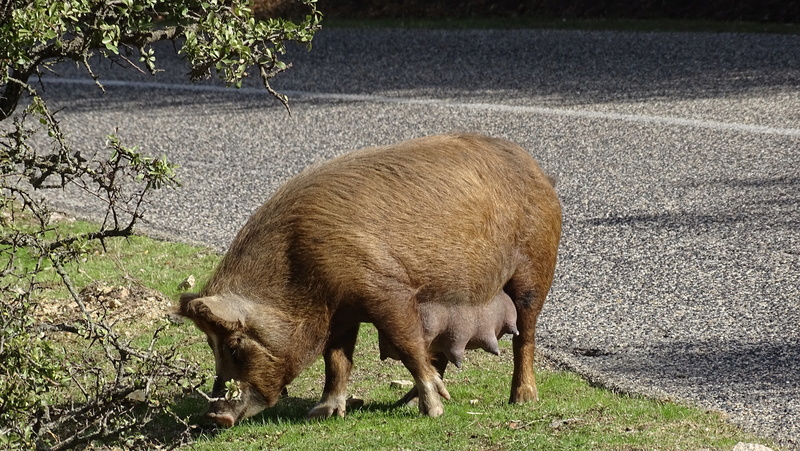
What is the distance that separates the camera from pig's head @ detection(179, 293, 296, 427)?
16.2ft

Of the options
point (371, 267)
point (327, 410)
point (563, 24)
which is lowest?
point (327, 410)

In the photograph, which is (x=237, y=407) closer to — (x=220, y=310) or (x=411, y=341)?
(x=220, y=310)

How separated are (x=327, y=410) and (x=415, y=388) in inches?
17.4

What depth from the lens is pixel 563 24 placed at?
1872 cm

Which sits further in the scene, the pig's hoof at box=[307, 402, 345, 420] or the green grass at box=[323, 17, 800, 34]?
the green grass at box=[323, 17, 800, 34]

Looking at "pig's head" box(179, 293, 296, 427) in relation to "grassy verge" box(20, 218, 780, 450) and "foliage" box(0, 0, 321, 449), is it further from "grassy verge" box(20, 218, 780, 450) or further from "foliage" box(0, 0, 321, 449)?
"foliage" box(0, 0, 321, 449)

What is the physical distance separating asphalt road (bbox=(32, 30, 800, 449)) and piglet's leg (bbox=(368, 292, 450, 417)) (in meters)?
→ 1.17

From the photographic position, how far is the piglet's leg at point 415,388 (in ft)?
18.4

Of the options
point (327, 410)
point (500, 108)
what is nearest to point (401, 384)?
point (327, 410)

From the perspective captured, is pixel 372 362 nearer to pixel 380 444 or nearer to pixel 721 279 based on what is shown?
pixel 380 444

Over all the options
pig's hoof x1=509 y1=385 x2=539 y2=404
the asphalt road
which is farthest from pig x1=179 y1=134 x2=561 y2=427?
the asphalt road

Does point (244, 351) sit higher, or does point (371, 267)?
point (371, 267)

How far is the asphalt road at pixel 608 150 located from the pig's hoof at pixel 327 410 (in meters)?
Answer: 1.48

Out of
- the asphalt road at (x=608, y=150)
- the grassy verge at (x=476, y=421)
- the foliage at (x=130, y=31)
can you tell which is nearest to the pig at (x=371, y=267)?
the grassy verge at (x=476, y=421)
